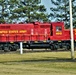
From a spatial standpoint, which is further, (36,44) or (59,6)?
(59,6)

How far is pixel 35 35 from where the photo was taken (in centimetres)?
A: 4738

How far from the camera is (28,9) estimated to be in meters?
74.0

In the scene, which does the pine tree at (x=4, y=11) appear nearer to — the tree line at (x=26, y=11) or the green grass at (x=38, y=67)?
the tree line at (x=26, y=11)

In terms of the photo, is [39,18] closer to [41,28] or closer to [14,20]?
[14,20]

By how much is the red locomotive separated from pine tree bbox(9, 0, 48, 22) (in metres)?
26.5

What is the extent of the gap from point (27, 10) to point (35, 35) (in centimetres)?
2767

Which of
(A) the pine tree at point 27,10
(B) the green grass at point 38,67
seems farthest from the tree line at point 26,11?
(B) the green grass at point 38,67

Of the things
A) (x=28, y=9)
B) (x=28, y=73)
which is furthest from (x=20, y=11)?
(x=28, y=73)

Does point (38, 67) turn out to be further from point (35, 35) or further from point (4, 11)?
point (4, 11)

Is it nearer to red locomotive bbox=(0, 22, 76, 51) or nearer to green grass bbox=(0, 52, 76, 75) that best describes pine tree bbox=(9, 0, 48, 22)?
red locomotive bbox=(0, 22, 76, 51)

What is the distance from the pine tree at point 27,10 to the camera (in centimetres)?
7444

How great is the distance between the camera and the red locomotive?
4666 cm

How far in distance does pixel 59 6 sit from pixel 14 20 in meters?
10.8

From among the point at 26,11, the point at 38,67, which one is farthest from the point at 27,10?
the point at 38,67
